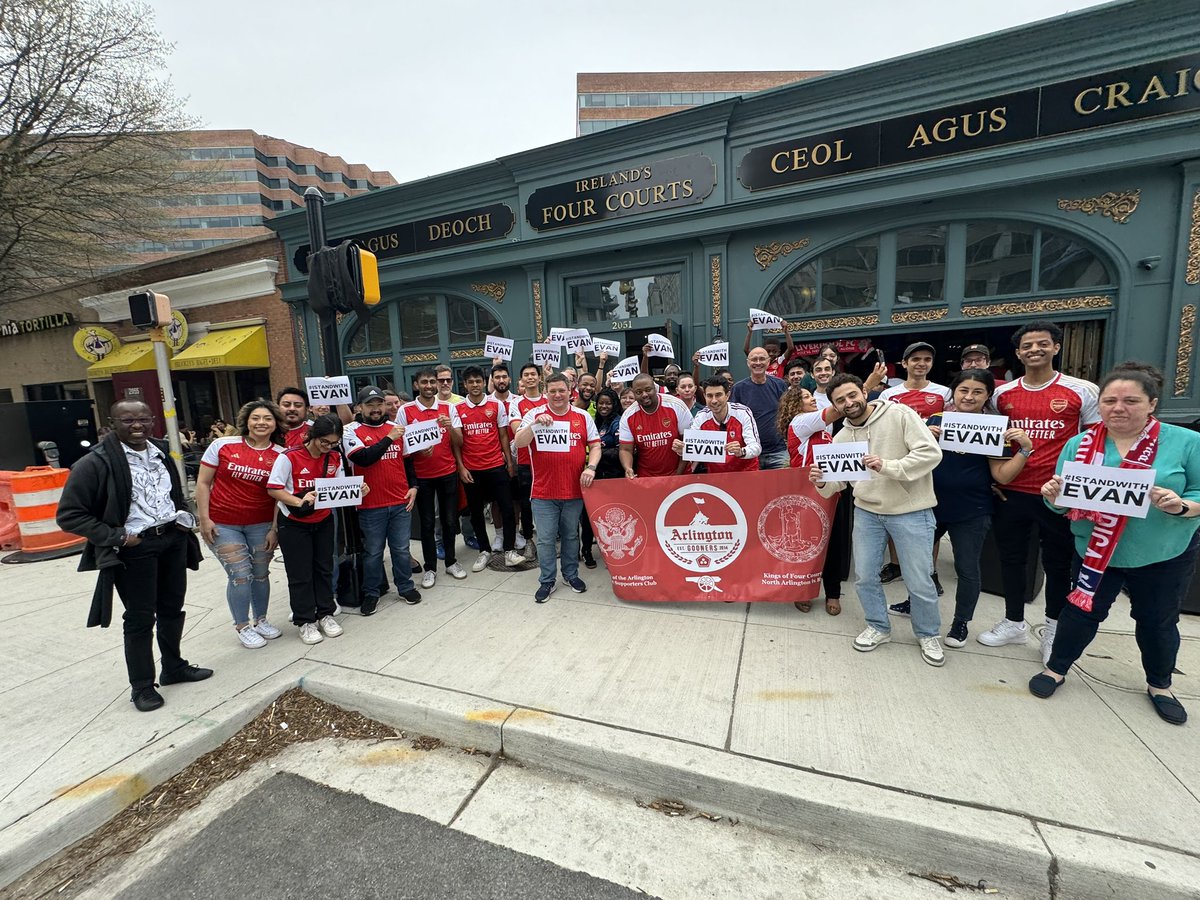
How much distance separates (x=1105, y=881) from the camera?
194 centimetres

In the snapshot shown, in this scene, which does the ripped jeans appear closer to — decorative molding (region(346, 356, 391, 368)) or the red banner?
the red banner

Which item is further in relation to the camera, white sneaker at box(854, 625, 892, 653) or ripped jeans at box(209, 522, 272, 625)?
ripped jeans at box(209, 522, 272, 625)

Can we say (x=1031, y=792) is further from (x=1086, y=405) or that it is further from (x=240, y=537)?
(x=240, y=537)

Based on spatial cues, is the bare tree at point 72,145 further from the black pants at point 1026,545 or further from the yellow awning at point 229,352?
the black pants at point 1026,545

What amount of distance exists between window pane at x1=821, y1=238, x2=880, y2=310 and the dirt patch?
8.57m

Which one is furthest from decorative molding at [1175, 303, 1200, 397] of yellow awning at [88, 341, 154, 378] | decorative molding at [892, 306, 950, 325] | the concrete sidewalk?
yellow awning at [88, 341, 154, 378]

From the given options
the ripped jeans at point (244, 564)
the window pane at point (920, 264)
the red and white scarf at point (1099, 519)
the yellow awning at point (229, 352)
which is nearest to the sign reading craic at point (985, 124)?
the window pane at point (920, 264)

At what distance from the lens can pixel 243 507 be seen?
389cm

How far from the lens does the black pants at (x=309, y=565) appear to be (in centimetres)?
397

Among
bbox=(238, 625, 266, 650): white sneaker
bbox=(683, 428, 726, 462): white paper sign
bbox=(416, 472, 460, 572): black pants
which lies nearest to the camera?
bbox=(238, 625, 266, 650): white sneaker

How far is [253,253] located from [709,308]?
40.4 ft

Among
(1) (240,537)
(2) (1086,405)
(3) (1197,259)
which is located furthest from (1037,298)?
(1) (240,537)

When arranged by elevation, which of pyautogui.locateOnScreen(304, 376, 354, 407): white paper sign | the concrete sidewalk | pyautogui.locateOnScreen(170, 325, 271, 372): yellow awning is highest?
pyautogui.locateOnScreen(170, 325, 271, 372): yellow awning

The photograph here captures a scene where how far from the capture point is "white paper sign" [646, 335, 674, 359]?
6809 mm
